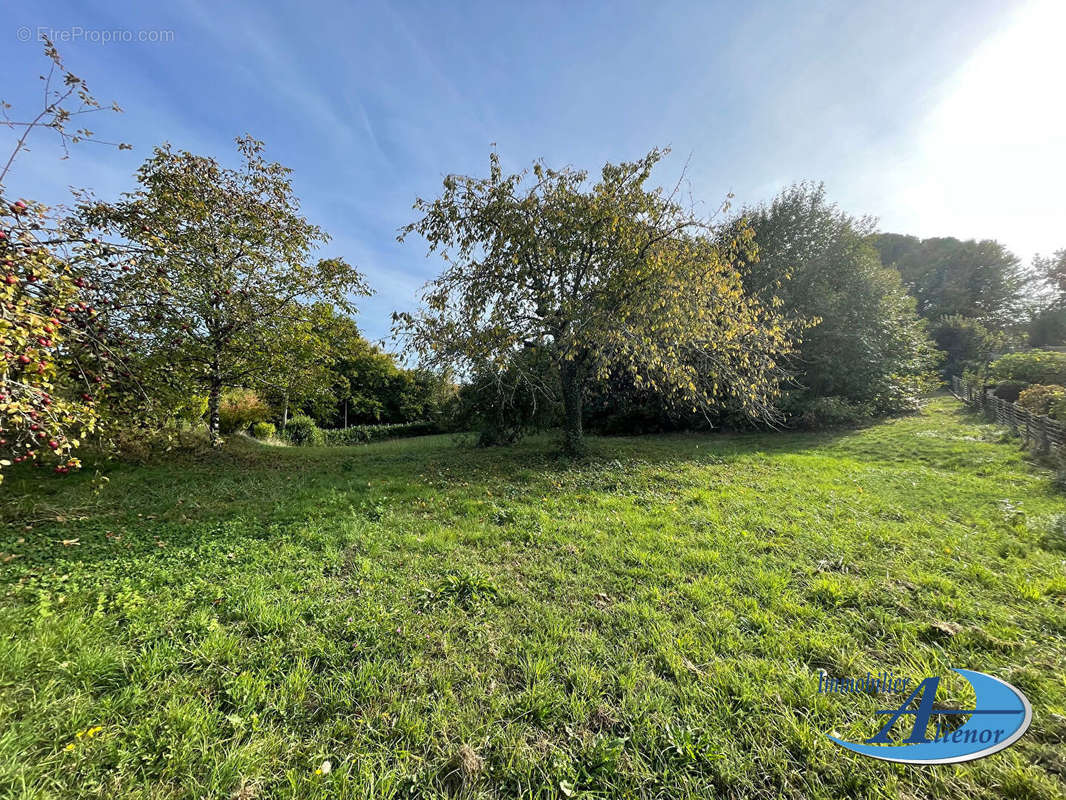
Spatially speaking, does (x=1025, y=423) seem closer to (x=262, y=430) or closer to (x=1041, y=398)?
(x=1041, y=398)

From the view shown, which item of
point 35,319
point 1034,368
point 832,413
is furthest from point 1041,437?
point 35,319

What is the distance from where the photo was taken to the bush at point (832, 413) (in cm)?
1408

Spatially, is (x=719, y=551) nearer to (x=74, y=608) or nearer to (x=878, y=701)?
→ (x=878, y=701)

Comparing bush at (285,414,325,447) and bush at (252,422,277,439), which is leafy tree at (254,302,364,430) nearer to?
bush at (252,422,277,439)

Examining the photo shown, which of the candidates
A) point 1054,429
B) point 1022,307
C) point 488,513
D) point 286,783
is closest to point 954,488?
point 1054,429

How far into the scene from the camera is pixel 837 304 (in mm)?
15734

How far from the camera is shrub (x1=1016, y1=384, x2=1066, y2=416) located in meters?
9.07

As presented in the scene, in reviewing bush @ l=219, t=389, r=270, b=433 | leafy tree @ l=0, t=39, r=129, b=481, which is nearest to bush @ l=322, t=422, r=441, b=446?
bush @ l=219, t=389, r=270, b=433

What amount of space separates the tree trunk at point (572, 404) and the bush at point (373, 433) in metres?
16.4

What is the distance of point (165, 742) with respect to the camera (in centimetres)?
189

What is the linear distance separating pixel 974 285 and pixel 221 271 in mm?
58895

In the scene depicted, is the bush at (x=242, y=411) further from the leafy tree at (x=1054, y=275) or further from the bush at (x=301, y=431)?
the leafy tree at (x=1054, y=275)

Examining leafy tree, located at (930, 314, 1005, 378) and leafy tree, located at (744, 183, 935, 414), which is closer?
leafy tree, located at (744, 183, 935, 414)

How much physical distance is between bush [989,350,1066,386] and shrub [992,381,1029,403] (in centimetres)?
27
